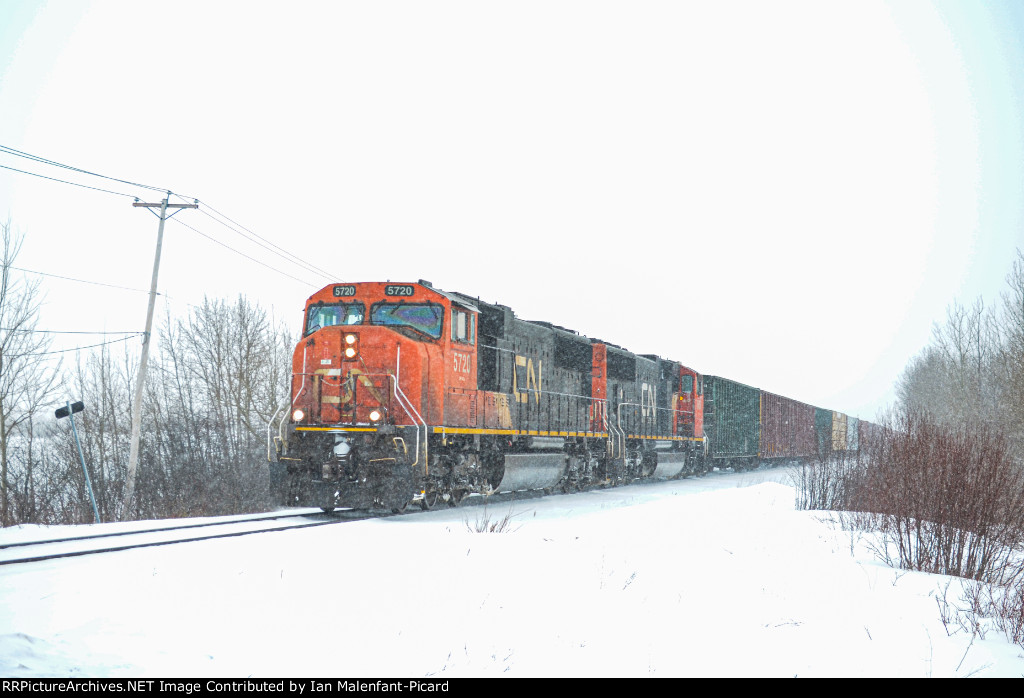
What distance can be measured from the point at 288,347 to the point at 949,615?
94.4 feet

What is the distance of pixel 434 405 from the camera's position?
13.4 meters

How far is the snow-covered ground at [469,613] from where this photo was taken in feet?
17.2

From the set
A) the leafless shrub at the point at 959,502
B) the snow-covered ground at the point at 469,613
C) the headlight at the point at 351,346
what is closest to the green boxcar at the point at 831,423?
the leafless shrub at the point at 959,502

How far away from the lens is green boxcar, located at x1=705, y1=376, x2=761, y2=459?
31.8 m

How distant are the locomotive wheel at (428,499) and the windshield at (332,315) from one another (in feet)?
10.7

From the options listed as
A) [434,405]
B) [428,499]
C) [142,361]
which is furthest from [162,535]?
[142,361]

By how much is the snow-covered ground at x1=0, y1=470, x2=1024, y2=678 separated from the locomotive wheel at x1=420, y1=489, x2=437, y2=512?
3542mm

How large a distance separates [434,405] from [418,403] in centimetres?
44

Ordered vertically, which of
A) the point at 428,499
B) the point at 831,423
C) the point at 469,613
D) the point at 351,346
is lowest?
the point at 469,613

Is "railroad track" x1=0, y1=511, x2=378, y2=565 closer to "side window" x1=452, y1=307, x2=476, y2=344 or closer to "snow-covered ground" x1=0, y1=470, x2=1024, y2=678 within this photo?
"snow-covered ground" x1=0, y1=470, x2=1024, y2=678

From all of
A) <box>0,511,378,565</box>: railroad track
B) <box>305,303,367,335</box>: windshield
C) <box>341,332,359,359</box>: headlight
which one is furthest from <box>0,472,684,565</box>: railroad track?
<box>305,303,367,335</box>: windshield

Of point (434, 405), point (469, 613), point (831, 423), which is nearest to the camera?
point (469, 613)

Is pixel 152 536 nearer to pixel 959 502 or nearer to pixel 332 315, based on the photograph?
pixel 332 315
